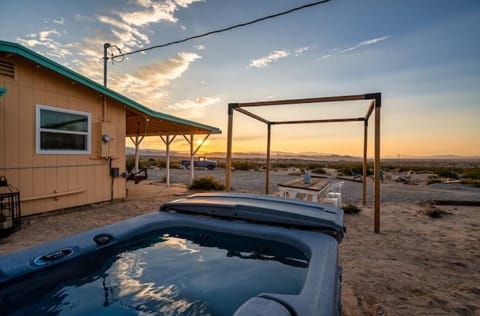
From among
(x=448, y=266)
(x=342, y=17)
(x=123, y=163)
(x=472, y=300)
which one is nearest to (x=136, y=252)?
(x=472, y=300)

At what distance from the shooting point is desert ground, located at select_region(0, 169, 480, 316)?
2.56 metres

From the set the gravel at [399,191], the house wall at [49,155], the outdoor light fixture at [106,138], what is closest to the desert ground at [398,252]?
the house wall at [49,155]

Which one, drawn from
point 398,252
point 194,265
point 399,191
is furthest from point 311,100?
point 399,191

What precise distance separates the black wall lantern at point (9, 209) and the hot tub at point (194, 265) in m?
2.57

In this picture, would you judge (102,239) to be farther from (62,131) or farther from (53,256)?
(62,131)

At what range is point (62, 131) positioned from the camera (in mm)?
5961

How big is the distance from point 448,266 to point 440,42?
21.0 feet

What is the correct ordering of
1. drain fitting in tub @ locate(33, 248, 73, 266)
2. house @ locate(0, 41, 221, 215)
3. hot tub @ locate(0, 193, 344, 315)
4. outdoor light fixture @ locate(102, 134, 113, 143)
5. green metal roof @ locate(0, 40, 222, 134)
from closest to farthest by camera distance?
hot tub @ locate(0, 193, 344, 315) → drain fitting in tub @ locate(33, 248, 73, 266) → green metal roof @ locate(0, 40, 222, 134) → house @ locate(0, 41, 221, 215) → outdoor light fixture @ locate(102, 134, 113, 143)

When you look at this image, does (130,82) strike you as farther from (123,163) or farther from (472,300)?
(472,300)

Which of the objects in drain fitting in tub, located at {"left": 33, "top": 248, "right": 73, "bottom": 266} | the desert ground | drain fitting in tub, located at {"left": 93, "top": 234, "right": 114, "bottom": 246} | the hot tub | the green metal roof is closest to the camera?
the hot tub

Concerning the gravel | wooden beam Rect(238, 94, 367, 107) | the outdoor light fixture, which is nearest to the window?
the outdoor light fixture

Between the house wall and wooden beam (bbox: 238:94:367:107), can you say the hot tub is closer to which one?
wooden beam (bbox: 238:94:367:107)

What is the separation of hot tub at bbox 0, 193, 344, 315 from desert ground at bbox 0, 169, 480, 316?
0.71 m

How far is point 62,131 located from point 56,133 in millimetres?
135
